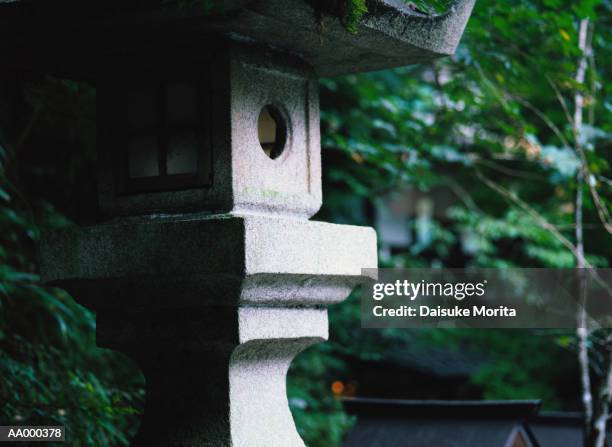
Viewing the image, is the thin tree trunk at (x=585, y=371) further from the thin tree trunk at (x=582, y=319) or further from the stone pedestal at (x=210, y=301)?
the stone pedestal at (x=210, y=301)

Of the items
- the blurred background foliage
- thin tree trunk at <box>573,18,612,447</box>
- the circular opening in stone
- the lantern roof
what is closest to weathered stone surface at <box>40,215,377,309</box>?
the circular opening in stone

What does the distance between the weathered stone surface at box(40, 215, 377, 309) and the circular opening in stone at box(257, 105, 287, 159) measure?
33cm

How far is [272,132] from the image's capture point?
9.35 feet

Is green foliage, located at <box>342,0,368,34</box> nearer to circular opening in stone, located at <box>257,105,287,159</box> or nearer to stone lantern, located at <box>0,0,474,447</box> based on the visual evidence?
stone lantern, located at <box>0,0,474,447</box>

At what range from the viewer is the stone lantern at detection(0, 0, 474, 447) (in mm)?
2490

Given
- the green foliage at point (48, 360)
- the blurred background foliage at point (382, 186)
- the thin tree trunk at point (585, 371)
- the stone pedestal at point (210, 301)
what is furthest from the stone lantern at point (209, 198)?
the thin tree trunk at point (585, 371)

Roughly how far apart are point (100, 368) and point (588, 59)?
3.39 m

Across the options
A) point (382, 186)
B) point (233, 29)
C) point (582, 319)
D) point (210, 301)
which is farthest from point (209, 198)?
point (382, 186)

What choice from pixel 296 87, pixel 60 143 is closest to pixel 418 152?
pixel 60 143

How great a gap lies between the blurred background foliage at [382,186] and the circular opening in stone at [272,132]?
0.62m

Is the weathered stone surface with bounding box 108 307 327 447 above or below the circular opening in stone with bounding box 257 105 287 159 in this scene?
below

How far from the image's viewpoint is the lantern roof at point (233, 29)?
2.37m

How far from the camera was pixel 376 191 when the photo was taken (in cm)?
755

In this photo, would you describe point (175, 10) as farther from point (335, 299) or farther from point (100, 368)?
point (100, 368)
